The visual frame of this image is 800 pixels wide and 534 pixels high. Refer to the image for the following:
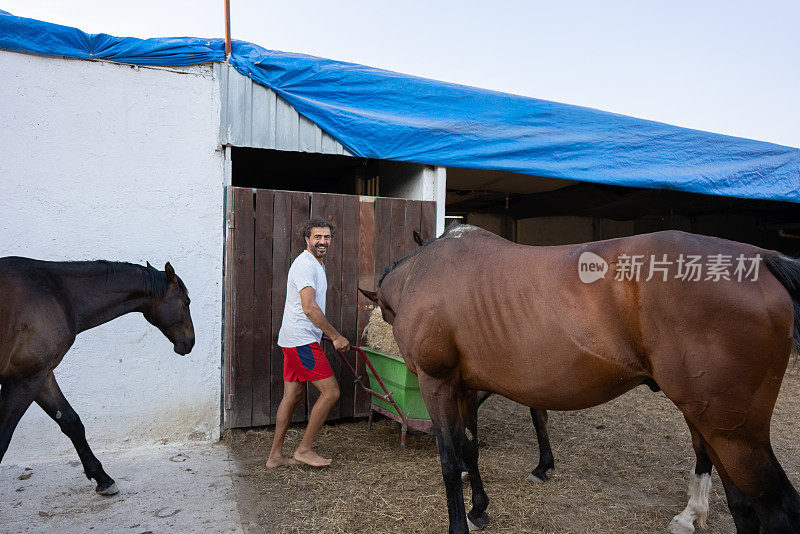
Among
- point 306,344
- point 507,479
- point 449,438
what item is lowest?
point 507,479

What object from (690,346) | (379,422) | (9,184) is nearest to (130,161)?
(9,184)

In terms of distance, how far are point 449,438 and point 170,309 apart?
218 cm

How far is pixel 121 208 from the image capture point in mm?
4172

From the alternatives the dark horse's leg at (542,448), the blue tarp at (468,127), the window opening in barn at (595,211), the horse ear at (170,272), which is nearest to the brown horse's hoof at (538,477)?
the dark horse's leg at (542,448)

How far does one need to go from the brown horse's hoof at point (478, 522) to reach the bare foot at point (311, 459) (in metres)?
1.28

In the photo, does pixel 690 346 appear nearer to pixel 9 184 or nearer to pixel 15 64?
pixel 9 184

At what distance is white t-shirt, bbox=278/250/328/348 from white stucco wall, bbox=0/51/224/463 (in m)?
0.92

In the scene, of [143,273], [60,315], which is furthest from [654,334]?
[60,315]

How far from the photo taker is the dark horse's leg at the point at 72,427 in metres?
3.37

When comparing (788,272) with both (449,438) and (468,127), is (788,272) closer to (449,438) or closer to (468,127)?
(449,438)

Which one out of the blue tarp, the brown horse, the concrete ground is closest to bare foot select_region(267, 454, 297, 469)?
the concrete ground

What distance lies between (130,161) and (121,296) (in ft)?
4.22

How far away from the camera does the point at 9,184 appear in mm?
3877

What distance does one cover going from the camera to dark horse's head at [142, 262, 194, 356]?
368 centimetres
